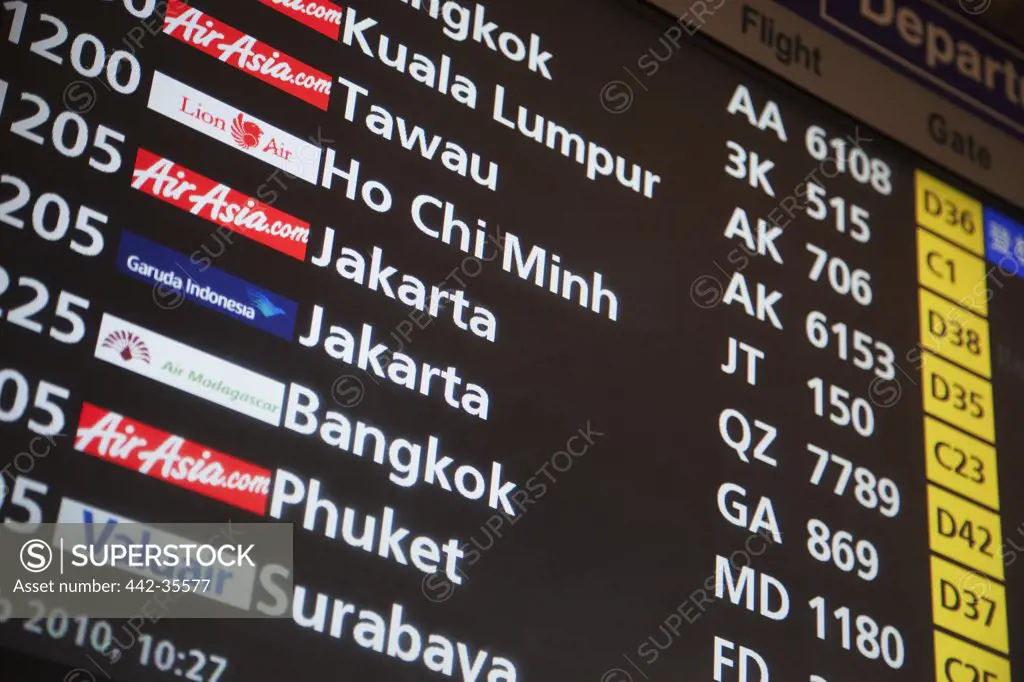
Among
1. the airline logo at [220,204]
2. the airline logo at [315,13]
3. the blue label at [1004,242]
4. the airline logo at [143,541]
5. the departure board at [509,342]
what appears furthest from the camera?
the blue label at [1004,242]

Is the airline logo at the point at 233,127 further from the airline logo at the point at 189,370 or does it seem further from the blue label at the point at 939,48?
the blue label at the point at 939,48

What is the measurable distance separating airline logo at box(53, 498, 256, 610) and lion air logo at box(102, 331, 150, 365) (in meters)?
0.23

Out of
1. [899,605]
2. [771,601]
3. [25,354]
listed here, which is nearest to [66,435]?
[25,354]

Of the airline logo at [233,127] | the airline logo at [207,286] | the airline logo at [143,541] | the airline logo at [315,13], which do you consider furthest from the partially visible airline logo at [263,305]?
the airline logo at [315,13]

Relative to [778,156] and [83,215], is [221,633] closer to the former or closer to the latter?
[83,215]

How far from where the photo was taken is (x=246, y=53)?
2.55 m

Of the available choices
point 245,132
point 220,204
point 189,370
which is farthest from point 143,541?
point 245,132

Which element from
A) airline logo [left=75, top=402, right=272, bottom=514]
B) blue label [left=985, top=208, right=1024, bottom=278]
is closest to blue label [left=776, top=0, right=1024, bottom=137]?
blue label [left=985, top=208, right=1024, bottom=278]

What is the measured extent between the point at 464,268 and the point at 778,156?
2.95 feet

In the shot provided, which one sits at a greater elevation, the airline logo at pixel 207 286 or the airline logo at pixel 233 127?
the airline logo at pixel 233 127

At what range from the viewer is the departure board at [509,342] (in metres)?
2.20

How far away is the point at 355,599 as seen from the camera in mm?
2242

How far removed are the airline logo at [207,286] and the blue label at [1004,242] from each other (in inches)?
68.1

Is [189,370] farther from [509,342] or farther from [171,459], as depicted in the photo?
[509,342]
